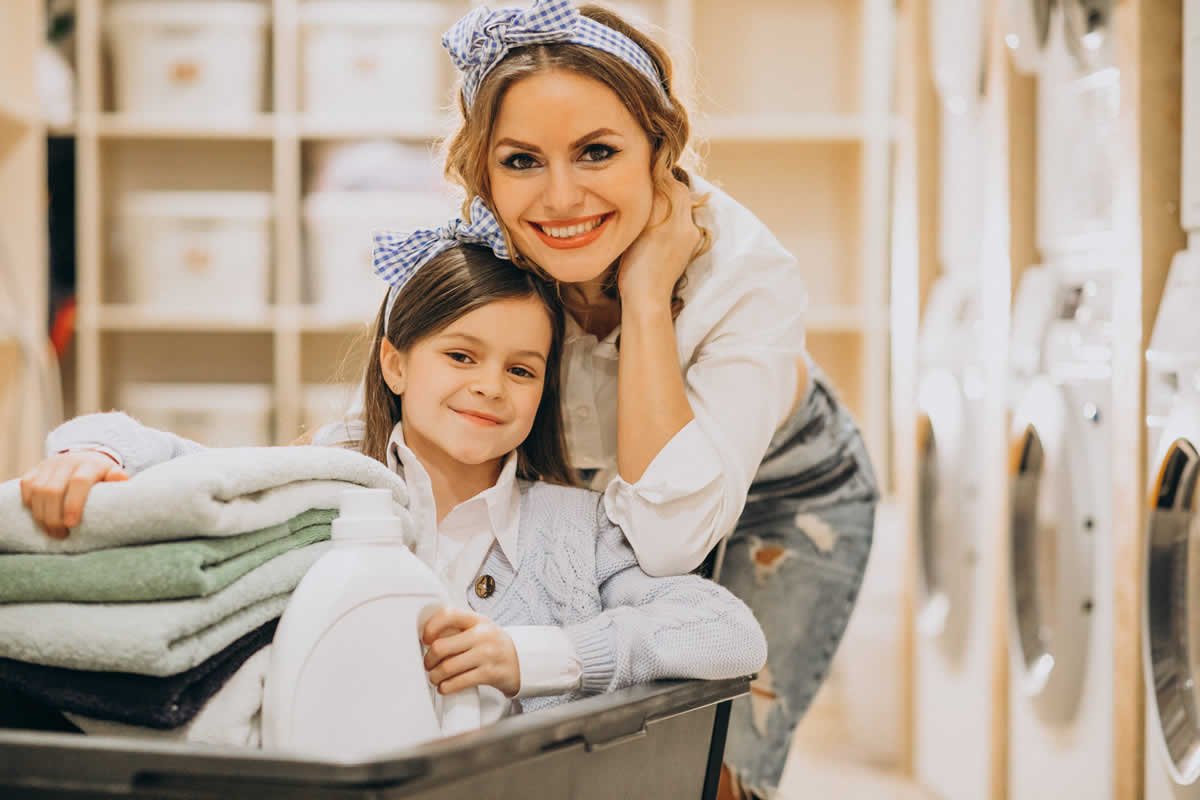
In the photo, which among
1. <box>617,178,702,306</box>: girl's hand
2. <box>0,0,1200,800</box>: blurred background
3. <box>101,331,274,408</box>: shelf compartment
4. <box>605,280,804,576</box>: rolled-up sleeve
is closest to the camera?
<box>605,280,804,576</box>: rolled-up sleeve

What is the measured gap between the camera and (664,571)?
1096 mm

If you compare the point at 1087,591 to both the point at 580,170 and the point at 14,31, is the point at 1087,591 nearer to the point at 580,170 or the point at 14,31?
the point at 580,170

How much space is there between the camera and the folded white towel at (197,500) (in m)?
0.85

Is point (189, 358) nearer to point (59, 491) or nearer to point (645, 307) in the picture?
point (645, 307)

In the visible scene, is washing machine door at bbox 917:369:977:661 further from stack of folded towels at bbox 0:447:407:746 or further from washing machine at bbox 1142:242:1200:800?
stack of folded towels at bbox 0:447:407:746

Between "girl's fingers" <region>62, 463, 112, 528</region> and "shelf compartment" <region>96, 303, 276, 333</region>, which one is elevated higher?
"shelf compartment" <region>96, 303, 276, 333</region>

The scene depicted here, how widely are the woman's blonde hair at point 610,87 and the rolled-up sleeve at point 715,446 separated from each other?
0.08m

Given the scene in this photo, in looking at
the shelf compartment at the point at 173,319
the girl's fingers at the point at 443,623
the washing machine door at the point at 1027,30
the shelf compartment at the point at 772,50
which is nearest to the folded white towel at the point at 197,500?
the girl's fingers at the point at 443,623

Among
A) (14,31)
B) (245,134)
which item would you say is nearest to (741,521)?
(14,31)

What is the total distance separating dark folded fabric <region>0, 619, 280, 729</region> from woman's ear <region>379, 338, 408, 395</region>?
1.11ft

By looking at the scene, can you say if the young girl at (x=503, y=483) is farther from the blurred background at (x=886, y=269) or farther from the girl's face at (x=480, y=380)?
the blurred background at (x=886, y=269)

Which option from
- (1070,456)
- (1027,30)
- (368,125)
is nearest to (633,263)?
(1070,456)

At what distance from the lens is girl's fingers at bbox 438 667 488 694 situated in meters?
0.91

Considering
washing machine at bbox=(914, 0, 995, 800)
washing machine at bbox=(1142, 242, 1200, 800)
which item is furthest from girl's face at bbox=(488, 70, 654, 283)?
washing machine at bbox=(914, 0, 995, 800)
